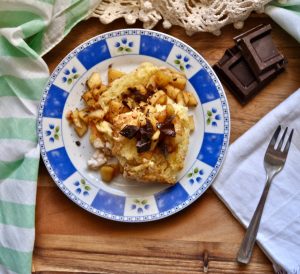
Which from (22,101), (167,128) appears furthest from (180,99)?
(22,101)

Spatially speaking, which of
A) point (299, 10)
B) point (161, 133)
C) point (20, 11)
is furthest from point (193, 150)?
point (20, 11)

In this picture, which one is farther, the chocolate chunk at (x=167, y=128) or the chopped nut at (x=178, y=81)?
the chopped nut at (x=178, y=81)

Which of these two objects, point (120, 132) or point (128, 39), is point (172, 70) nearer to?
point (128, 39)

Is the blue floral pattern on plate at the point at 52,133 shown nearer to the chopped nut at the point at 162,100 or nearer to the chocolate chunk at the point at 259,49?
the chopped nut at the point at 162,100

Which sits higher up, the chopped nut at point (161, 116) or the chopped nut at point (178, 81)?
the chopped nut at point (178, 81)

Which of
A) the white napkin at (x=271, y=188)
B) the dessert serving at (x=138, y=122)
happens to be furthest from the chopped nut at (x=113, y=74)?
the white napkin at (x=271, y=188)

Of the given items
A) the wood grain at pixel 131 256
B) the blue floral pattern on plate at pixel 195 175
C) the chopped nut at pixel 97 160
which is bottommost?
the wood grain at pixel 131 256

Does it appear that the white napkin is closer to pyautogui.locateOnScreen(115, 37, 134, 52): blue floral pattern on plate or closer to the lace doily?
the lace doily
